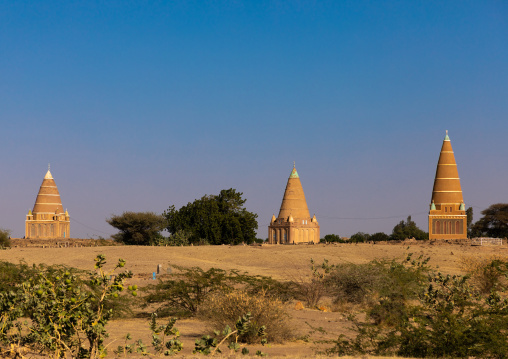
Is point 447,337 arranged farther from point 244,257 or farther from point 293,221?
point 293,221

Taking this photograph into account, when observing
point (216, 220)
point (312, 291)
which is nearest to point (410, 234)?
point (216, 220)

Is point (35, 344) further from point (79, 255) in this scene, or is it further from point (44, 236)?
point (44, 236)

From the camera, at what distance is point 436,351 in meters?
10.3

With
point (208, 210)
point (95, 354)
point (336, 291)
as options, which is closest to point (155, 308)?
point (336, 291)

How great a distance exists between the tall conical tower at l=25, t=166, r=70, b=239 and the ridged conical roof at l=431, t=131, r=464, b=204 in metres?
37.0

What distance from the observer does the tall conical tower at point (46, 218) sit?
2494 inches

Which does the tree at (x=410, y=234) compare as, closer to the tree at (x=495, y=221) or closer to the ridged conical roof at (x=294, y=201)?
the tree at (x=495, y=221)

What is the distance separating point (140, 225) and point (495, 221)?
35070mm

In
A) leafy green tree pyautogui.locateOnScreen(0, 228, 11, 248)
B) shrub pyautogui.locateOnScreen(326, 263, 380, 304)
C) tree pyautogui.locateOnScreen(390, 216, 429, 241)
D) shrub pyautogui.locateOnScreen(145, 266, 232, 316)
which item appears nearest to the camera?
shrub pyautogui.locateOnScreen(145, 266, 232, 316)

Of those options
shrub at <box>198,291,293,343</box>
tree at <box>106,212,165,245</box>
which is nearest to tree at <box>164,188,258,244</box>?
tree at <box>106,212,165,245</box>

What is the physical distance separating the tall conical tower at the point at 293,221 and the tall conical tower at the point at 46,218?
22.8 metres

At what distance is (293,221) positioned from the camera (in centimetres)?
5453

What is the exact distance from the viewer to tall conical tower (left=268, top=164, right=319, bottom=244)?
54.5 meters

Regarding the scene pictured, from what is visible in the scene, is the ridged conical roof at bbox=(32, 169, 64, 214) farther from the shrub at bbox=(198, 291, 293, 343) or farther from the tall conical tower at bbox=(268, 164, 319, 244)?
the shrub at bbox=(198, 291, 293, 343)
